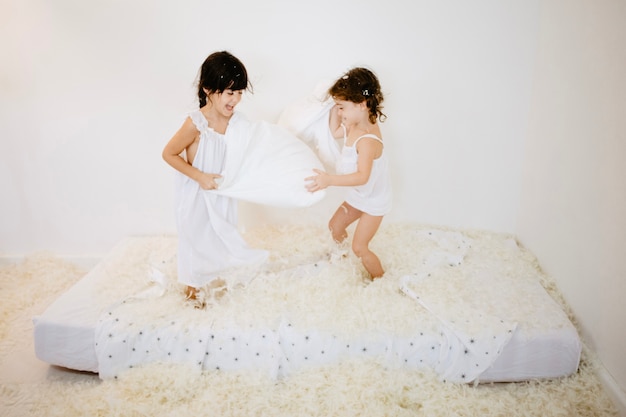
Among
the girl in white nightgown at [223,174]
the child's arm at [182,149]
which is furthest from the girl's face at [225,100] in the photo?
the child's arm at [182,149]

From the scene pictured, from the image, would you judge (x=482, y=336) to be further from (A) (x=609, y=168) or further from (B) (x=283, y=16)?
(B) (x=283, y=16)

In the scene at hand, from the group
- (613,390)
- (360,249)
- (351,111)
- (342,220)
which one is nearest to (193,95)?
(351,111)

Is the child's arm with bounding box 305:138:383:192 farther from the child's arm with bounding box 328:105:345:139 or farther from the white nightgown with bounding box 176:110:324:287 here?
the child's arm with bounding box 328:105:345:139

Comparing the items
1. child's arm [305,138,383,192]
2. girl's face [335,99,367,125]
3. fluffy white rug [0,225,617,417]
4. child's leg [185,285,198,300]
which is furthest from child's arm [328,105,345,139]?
child's leg [185,285,198,300]

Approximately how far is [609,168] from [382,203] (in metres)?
0.94

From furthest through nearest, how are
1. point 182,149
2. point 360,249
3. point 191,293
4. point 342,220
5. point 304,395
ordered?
point 342,220 < point 360,249 < point 191,293 < point 182,149 < point 304,395

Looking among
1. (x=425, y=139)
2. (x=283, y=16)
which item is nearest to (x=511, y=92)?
(x=425, y=139)

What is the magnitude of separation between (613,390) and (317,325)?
3.80 feet

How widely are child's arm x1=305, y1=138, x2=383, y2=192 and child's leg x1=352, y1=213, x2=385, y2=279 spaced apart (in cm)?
27

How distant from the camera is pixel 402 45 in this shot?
255 centimetres

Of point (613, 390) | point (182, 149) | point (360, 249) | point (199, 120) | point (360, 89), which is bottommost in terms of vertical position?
point (613, 390)

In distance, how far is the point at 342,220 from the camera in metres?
2.51

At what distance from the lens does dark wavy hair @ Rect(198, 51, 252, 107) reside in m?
1.99

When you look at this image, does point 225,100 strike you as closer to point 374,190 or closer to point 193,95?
point 193,95
